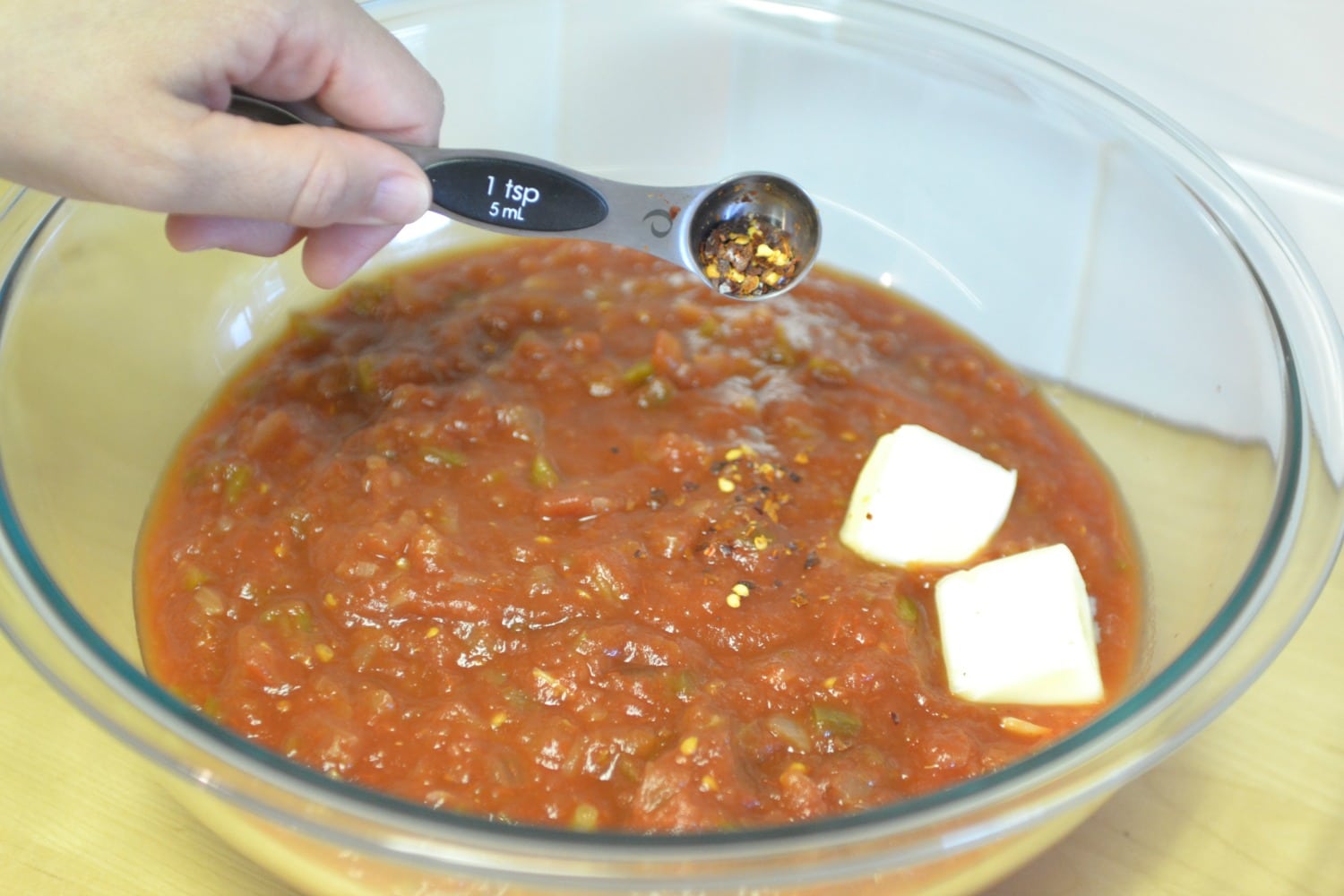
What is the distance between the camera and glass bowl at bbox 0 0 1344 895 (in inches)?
55.7

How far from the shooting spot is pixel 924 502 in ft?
7.30

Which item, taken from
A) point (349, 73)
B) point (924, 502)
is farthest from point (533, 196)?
point (924, 502)

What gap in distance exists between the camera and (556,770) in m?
1.81

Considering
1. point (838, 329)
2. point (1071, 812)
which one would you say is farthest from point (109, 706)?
point (838, 329)

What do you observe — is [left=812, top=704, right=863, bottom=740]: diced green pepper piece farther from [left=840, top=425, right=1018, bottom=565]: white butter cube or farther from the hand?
the hand

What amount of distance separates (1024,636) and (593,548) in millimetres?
725

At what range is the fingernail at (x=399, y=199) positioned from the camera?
1863mm

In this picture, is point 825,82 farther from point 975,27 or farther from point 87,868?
point 87,868

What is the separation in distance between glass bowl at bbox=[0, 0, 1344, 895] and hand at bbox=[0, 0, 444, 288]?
0.54 meters

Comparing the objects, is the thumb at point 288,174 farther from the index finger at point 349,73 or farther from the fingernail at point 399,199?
the index finger at point 349,73

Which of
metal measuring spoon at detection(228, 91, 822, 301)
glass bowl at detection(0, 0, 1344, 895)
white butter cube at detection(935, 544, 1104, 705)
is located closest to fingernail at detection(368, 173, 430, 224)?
metal measuring spoon at detection(228, 91, 822, 301)

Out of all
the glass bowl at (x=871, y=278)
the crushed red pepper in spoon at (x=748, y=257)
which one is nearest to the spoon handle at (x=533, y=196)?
the crushed red pepper in spoon at (x=748, y=257)

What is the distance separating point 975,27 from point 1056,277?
57cm

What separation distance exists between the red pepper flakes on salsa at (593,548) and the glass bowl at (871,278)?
14cm
